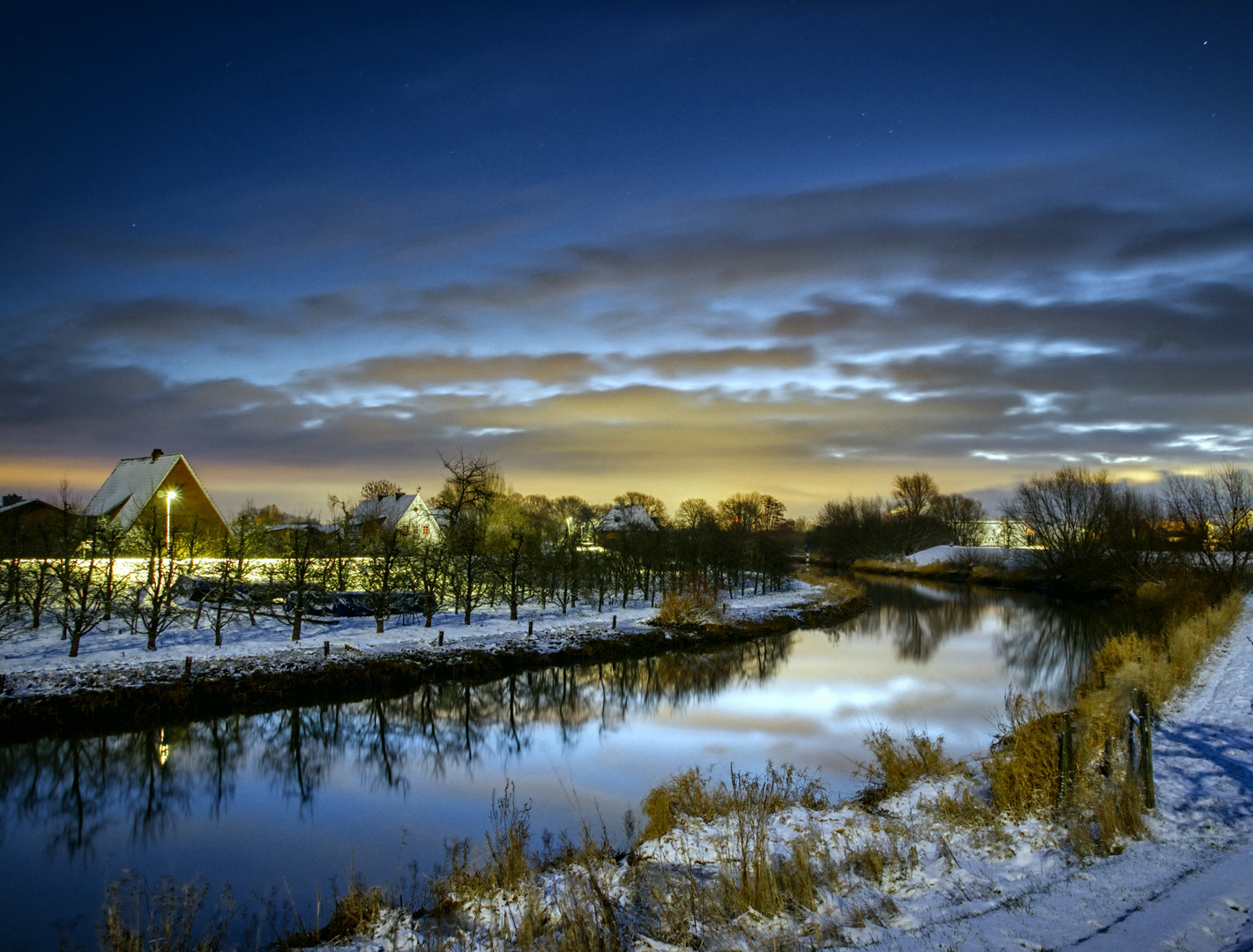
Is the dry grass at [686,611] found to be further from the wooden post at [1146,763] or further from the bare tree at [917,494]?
the bare tree at [917,494]

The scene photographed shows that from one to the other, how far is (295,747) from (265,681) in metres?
4.67

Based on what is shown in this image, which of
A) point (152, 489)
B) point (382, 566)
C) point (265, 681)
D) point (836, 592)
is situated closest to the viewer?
point (265, 681)

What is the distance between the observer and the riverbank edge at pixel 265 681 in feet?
53.3

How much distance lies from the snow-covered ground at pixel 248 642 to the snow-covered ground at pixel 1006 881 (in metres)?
15.4

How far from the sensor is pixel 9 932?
7.82 m

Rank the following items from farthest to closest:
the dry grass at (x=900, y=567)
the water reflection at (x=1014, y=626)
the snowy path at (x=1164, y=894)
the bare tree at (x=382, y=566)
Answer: the dry grass at (x=900, y=567) → the bare tree at (x=382, y=566) → the water reflection at (x=1014, y=626) → the snowy path at (x=1164, y=894)

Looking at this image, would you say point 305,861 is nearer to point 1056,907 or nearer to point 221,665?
point 1056,907

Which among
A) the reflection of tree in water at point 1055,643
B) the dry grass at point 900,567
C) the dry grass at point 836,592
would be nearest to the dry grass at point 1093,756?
the reflection of tree in water at point 1055,643

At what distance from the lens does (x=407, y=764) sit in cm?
1438

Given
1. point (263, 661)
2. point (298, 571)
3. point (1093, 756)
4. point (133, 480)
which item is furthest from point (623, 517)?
point (1093, 756)

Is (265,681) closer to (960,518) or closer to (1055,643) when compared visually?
(1055,643)

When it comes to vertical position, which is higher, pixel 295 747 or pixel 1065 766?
pixel 1065 766

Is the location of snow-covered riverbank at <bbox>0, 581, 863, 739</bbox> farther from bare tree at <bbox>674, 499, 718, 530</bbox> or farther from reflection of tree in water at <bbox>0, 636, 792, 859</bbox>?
bare tree at <bbox>674, 499, 718, 530</bbox>

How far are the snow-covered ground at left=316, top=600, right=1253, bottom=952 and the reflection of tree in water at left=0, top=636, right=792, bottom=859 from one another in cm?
703
